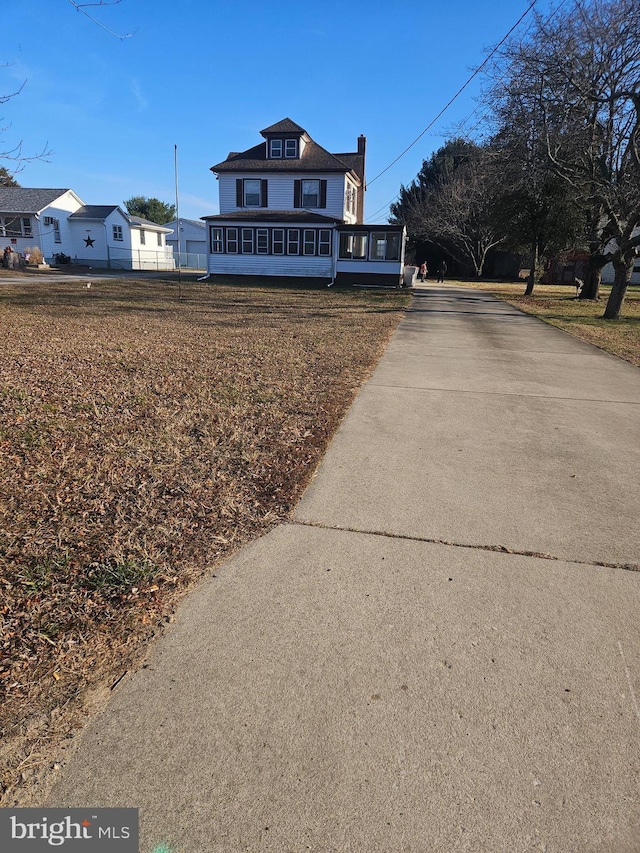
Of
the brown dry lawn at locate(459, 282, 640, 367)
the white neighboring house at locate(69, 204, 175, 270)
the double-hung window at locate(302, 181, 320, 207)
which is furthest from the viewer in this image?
the white neighboring house at locate(69, 204, 175, 270)

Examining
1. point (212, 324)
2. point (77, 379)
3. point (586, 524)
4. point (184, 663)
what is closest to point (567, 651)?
point (586, 524)

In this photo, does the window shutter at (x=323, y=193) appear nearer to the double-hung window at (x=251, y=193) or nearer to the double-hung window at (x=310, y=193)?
the double-hung window at (x=310, y=193)

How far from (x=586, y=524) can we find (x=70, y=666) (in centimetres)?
321

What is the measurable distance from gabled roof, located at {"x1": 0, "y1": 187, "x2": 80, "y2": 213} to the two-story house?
15.2 m

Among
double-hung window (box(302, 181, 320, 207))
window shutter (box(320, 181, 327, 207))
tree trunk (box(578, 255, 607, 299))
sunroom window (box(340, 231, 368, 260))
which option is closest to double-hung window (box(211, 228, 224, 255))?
double-hung window (box(302, 181, 320, 207))

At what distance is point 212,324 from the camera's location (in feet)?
43.9

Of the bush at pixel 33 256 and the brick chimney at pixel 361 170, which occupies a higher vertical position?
the brick chimney at pixel 361 170

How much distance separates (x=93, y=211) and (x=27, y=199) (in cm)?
469

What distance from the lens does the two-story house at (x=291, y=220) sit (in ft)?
97.7

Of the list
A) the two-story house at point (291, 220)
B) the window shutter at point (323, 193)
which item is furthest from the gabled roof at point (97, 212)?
the window shutter at point (323, 193)

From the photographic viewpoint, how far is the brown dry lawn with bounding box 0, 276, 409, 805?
2258 millimetres

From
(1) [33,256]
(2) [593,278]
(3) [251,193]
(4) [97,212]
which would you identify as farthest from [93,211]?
(2) [593,278]

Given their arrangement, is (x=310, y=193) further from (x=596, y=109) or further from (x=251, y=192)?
(x=596, y=109)

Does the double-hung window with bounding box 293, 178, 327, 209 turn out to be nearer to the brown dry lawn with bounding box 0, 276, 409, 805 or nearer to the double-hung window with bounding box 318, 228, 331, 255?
the double-hung window with bounding box 318, 228, 331, 255
